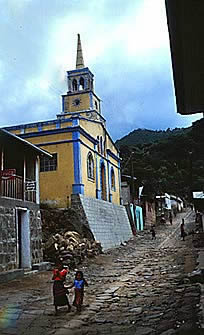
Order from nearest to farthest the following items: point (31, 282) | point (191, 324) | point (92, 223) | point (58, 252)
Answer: point (191, 324) → point (31, 282) → point (58, 252) → point (92, 223)

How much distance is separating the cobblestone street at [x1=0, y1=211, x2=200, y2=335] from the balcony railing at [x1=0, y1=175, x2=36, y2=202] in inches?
128

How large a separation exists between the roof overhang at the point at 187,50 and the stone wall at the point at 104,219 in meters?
15.3

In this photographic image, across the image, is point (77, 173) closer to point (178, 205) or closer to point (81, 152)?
point (81, 152)

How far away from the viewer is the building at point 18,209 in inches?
499

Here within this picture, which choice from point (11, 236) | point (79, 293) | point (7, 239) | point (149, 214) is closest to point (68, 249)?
point (11, 236)

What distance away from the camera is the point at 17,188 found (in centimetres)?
1452

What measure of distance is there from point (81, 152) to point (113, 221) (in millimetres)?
6654

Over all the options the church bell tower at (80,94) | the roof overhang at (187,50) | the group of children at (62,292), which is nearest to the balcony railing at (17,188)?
the group of children at (62,292)

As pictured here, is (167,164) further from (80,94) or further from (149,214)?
(80,94)

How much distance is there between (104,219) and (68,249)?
294 inches

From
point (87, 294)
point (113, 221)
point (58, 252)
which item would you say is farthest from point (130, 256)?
point (87, 294)

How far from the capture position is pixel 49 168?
21.5m

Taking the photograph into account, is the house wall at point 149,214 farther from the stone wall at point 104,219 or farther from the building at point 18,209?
the building at point 18,209

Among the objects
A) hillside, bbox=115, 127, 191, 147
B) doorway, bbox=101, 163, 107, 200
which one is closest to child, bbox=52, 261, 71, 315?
doorway, bbox=101, 163, 107, 200
